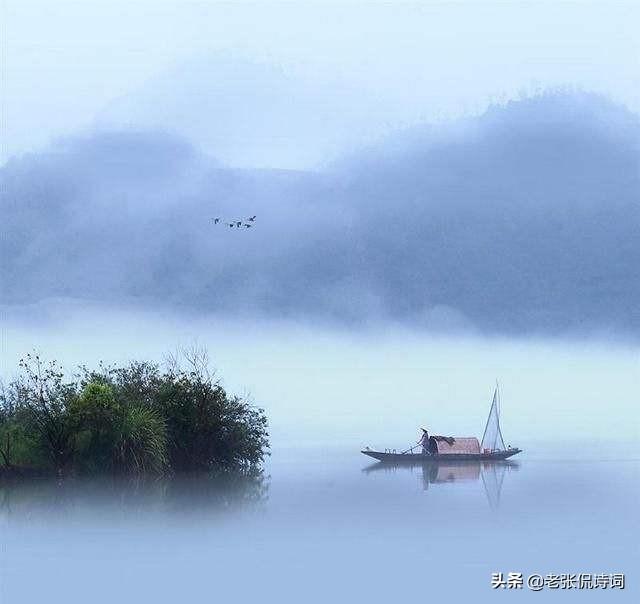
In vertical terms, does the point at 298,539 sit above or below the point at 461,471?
below

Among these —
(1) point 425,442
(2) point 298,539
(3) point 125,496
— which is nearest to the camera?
(2) point 298,539

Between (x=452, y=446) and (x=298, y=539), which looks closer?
(x=298, y=539)

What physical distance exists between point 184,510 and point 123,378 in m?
15.6

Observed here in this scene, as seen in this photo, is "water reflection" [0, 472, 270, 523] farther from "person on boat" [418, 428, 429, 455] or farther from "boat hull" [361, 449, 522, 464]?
"person on boat" [418, 428, 429, 455]

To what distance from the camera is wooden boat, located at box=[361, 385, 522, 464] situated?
72.3 m

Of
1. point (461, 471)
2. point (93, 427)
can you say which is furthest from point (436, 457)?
point (93, 427)

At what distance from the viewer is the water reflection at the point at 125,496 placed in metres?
38.7

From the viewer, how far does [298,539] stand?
107ft

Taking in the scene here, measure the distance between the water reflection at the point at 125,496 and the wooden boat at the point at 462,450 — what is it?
2291 cm

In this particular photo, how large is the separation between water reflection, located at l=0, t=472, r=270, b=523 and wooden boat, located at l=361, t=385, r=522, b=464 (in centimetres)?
2291

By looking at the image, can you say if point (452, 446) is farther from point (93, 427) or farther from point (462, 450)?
point (93, 427)

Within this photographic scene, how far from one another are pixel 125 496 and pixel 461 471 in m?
27.5

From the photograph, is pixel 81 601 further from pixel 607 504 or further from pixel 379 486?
pixel 379 486

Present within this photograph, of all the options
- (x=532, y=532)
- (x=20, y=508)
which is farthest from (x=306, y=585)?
(x=20, y=508)
